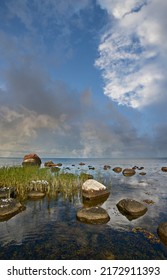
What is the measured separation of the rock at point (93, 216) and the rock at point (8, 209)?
475 cm

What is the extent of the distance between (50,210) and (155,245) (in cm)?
824

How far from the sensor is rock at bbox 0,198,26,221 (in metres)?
13.2

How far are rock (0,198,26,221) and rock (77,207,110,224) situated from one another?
187 inches

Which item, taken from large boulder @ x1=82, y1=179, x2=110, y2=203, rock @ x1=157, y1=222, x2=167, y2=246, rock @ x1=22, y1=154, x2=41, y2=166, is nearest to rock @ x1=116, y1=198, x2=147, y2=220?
rock @ x1=157, y1=222, x2=167, y2=246

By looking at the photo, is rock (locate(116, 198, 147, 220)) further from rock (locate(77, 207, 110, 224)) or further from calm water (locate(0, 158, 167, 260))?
rock (locate(77, 207, 110, 224))

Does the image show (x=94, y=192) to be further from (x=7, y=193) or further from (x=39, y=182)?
(x=7, y=193)

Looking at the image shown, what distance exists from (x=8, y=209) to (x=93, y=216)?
602 cm

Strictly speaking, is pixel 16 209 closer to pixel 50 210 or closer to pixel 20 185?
pixel 50 210

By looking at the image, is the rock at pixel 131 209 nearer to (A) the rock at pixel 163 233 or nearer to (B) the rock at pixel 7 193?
(A) the rock at pixel 163 233

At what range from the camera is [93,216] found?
12477 mm

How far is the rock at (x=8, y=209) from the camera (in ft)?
43.3

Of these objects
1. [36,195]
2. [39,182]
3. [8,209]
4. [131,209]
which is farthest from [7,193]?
[131,209]

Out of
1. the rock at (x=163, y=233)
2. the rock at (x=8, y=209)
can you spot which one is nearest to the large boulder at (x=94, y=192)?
the rock at (x=8, y=209)
